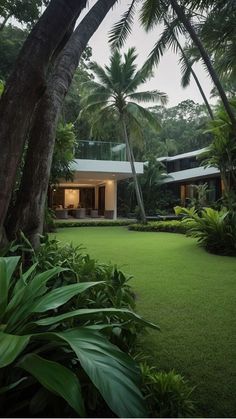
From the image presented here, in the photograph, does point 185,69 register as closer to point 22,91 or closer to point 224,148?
point 224,148

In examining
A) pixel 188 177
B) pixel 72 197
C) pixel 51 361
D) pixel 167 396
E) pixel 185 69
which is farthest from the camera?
pixel 72 197

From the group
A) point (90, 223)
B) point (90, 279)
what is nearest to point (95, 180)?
point (90, 223)

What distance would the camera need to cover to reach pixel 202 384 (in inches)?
94.7

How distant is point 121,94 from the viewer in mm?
17469

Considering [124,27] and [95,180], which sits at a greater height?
[124,27]

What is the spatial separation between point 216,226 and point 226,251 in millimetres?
703

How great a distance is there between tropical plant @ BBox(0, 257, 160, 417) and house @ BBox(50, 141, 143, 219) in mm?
14979

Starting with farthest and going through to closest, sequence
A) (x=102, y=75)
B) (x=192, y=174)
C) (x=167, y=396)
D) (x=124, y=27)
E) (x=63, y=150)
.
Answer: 1. (x=192, y=174)
2. (x=102, y=75)
3. (x=63, y=150)
4. (x=124, y=27)
5. (x=167, y=396)

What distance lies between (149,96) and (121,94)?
1.51 meters

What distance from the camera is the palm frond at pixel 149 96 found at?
57.9ft

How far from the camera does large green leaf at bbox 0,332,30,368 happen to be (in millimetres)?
1528

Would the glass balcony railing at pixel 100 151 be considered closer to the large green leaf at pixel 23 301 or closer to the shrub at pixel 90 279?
the shrub at pixel 90 279

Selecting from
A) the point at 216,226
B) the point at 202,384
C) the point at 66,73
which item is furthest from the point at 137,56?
the point at 202,384

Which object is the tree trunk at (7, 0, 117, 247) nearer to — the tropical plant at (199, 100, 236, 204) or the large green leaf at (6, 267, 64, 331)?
the large green leaf at (6, 267, 64, 331)
